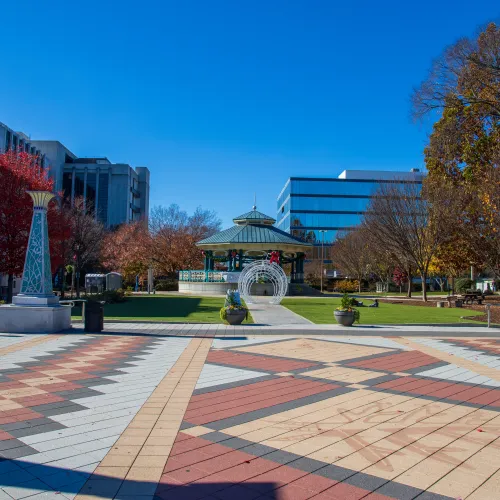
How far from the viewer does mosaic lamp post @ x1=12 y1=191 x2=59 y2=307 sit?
47.4 feet

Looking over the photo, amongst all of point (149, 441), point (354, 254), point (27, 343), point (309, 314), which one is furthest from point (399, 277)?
point (149, 441)

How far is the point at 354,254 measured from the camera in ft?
178

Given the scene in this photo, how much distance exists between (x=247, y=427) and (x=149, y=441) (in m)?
1.11

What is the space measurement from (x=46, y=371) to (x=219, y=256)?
41463 mm

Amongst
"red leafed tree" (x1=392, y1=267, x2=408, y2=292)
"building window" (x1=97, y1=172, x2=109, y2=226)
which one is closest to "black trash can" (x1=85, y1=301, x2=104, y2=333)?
"red leafed tree" (x1=392, y1=267, x2=408, y2=292)

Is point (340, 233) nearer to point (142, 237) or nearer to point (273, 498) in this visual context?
point (142, 237)

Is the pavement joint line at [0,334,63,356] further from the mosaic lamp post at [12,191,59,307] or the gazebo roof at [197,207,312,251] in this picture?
the gazebo roof at [197,207,312,251]

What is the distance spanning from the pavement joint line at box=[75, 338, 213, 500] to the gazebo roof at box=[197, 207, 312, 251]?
1361 inches

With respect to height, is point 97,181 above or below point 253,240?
above

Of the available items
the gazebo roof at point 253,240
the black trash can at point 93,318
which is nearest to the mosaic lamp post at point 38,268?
the black trash can at point 93,318

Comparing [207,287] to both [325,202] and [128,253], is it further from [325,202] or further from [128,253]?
[325,202]

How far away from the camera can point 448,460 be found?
4.47m

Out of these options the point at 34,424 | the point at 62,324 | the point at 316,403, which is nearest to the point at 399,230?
the point at 62,324

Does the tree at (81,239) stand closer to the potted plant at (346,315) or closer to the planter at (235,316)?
the planter at (235,316)
